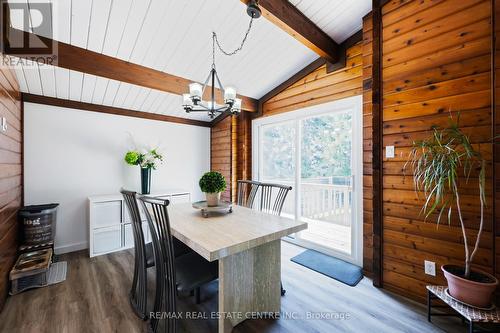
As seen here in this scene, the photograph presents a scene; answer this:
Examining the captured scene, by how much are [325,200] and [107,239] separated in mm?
3737

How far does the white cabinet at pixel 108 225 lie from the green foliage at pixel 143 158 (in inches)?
23.2

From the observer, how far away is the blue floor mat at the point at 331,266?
242 cm

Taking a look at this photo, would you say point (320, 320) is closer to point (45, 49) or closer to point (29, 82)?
point (45, 49)

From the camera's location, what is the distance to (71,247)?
3174mm

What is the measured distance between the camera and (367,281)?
7.71ft

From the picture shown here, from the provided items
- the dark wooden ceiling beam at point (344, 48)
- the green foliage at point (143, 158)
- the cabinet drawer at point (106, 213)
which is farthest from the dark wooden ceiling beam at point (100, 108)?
the dark wooden ceiling beam at point (344, 48)

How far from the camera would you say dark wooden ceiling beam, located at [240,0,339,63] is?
211 cm

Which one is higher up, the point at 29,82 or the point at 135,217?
the point at 29,82

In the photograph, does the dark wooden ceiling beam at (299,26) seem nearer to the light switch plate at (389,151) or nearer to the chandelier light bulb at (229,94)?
the chandelier light bulb at (229,94)

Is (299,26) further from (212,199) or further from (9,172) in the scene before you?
(9,172)

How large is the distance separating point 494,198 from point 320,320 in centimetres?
168

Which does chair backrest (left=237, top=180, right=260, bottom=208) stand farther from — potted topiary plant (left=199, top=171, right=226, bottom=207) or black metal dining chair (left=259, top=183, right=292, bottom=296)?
potted topiary plant (left=199, top=171, right=226, bottom=207)

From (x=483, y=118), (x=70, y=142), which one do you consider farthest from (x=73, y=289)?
(x=483, y=118)

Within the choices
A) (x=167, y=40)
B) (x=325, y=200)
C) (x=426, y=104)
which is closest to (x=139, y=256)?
(x=167, y=40)
